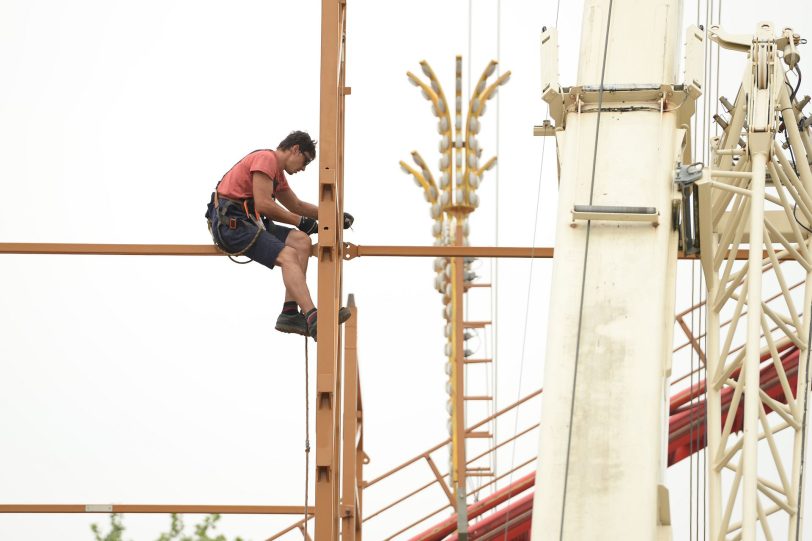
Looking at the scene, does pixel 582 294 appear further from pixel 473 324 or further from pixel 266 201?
pixel 473 324

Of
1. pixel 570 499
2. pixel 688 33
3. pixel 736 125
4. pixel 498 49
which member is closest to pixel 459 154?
pixel 498 49

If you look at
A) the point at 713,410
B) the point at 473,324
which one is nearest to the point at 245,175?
the point at 713,410

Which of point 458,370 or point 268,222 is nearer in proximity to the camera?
point 268,222

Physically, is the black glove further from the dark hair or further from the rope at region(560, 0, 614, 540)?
the rope at region(560, 0, 614, 540)

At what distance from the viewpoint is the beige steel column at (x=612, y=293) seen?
42.4 ft

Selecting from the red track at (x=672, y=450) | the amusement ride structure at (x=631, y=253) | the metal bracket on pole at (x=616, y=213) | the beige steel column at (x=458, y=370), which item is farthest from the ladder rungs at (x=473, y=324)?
the metal bracket on pole at (x=616, y=213)

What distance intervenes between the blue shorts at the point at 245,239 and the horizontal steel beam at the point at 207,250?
22 centimetres

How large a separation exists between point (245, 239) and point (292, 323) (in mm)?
859

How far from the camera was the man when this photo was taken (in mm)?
15797

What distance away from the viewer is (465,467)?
26.3 m

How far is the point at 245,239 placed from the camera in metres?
15.9

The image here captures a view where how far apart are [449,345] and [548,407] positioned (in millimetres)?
14756

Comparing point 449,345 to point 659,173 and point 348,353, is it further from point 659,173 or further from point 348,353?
point 659,173

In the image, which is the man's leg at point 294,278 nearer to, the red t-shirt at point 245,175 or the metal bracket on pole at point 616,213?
the red t-shirt at point 245,175
